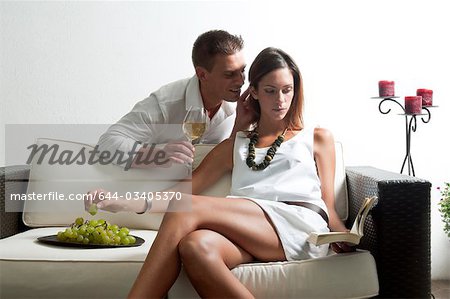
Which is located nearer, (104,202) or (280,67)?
(104,202)

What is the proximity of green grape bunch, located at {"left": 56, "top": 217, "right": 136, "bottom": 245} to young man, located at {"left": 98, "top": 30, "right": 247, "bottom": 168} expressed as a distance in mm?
430

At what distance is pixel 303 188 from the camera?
2.48 metres

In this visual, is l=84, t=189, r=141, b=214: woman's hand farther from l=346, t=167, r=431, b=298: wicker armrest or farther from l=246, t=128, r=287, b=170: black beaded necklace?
l=346, t=167, r=431, b=298: wicker armrest

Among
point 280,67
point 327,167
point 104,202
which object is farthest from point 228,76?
point 104,202

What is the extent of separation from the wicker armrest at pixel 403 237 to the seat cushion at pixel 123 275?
0.30ft

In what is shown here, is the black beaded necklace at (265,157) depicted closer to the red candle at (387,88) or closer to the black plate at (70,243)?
the black plate at (70,243)

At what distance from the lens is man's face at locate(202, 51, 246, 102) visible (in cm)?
287

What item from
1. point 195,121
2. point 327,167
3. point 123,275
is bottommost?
point 123,275

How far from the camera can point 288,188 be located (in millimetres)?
2471

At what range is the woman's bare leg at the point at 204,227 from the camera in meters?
2.07

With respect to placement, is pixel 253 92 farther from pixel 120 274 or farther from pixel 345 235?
pixel 120 274

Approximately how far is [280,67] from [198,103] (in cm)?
50

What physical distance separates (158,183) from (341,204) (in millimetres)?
769

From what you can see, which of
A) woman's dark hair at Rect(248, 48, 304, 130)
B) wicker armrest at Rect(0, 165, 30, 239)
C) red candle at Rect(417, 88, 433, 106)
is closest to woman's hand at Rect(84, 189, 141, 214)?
wicker armrest at Rect(0, 165, 30, 239)
